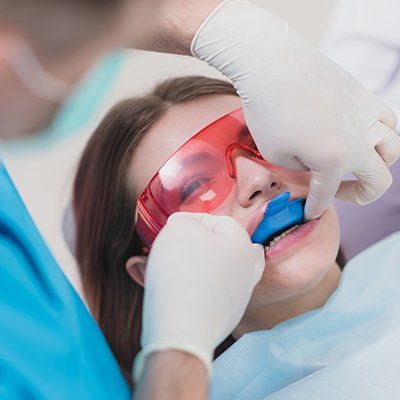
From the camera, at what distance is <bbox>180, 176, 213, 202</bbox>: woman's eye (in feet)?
4.32

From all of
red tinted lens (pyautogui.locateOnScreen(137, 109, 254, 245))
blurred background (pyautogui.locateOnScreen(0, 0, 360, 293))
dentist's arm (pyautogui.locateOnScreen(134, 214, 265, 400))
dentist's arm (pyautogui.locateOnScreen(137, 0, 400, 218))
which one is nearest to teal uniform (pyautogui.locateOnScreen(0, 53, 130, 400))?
dentist's arm (pyautogui.locateOnScreen(134, 214, 265, 400))

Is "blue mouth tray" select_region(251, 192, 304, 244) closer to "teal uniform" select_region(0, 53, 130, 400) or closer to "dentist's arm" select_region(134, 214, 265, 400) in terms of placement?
"dentist's arm" select_region(134, 214, 265, 400)

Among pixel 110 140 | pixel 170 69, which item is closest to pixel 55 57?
pixel 110 140

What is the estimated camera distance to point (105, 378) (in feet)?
3.50

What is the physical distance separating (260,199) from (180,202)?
0.15 meters

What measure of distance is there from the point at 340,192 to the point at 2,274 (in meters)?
0.70

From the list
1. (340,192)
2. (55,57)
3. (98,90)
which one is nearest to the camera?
(55,57)

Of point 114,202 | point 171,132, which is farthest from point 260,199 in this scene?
point 114,202

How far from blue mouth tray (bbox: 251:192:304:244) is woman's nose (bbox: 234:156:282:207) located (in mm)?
20

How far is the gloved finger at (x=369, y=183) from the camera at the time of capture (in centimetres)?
129

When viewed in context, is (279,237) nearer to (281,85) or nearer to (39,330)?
(281,85)

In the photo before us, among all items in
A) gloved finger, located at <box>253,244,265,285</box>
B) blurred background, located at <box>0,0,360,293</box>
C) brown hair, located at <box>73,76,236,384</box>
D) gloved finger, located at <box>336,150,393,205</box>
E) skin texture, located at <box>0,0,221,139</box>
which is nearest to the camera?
skin texture, located at <box>0,0,221,139</box>

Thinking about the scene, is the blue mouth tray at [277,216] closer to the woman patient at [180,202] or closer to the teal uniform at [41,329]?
the woman patient at [180,202]

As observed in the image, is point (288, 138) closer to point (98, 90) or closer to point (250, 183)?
point (250, 183)
